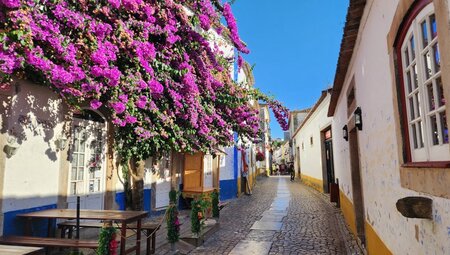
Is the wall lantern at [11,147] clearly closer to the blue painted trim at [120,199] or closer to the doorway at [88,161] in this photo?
the doorway at [88,161]

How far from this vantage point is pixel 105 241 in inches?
170

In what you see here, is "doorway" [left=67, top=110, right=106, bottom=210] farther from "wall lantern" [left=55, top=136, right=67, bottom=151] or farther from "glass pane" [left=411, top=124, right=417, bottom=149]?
"glass pane" [left=411, top=124, right=417, bottom=149]

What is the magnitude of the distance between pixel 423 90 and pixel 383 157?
172cm

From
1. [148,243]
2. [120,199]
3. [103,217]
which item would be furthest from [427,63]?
[120,199]

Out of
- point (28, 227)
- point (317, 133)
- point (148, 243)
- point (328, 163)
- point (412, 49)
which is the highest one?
point (317, 133)

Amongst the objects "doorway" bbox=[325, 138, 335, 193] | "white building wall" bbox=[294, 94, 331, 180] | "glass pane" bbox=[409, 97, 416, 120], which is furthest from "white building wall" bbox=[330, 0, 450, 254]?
"doorway" bbox=[325, 138, 335, 193]

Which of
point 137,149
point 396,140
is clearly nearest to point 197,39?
point 137,149

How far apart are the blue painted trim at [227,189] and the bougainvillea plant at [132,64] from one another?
4.78m

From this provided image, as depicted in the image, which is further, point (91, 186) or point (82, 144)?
point (91, 186)

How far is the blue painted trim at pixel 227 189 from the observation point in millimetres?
15031

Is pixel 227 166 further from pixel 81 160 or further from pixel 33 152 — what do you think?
pixel 33 152

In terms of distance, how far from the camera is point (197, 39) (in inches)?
337

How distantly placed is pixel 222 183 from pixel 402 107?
40.6ft

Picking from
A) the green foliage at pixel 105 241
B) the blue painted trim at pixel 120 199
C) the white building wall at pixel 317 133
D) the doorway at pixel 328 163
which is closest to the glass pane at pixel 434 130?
the green foliage at pixel 105 241
